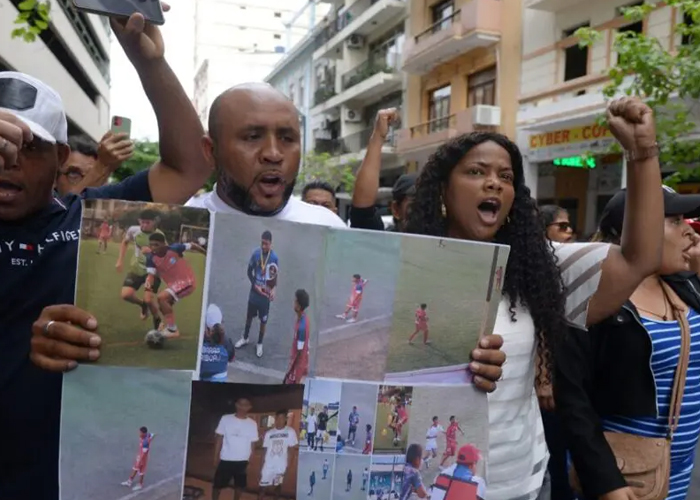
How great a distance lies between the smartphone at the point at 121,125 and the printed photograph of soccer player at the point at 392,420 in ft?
7.67

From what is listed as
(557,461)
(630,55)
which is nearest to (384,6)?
(630,55)

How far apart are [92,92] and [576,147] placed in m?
24.9

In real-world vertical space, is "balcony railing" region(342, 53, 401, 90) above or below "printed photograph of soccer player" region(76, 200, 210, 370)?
above

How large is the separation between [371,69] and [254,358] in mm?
22306

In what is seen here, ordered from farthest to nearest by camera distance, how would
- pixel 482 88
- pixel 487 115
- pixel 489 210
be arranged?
pixel 482 88
pixel 487 115
pixel 489 210

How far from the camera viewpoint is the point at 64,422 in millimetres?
1105

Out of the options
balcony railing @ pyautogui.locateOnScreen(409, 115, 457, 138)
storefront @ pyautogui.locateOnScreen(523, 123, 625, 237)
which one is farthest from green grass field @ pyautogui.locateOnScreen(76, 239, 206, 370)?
balcony railing @ pyautogui.locateOnScreen(409, 115, 457, 138)

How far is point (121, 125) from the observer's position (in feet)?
10.1

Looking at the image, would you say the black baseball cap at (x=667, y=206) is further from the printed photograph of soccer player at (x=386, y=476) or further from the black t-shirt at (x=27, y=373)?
the black t-shirt at (x=27, y=373)

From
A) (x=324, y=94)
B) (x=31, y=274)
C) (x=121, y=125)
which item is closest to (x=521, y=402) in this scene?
(x=31, y=274)

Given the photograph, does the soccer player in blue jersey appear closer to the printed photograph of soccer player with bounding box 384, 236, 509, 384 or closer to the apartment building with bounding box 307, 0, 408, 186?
the printed photograph of soccer player with bounding box 384, 236, 509, 384

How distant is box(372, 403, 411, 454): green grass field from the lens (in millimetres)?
1221

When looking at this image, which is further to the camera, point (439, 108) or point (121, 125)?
point (439, 108)

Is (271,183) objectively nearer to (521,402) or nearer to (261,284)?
(261,284)
